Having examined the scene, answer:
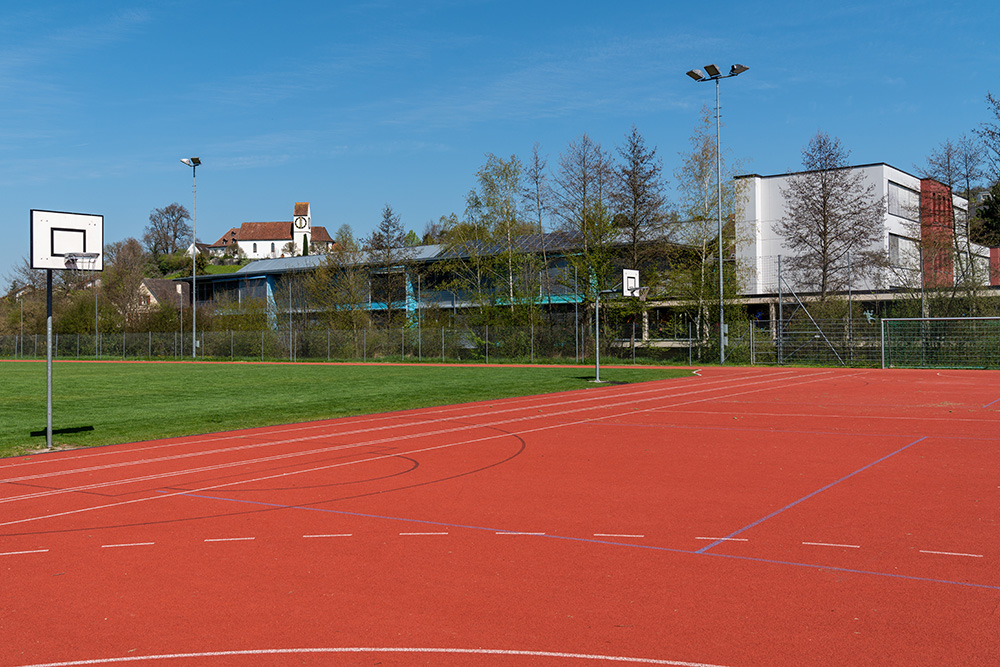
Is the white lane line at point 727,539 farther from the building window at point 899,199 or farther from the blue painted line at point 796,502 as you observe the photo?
the building window at point 899,199

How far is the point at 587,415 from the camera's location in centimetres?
1716

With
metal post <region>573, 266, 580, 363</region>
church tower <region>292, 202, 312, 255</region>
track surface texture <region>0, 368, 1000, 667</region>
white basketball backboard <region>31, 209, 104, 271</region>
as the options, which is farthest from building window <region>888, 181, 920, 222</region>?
church tower <region>292, 202, 312, 255</region>

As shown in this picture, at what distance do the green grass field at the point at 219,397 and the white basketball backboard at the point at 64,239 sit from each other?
3047 mm

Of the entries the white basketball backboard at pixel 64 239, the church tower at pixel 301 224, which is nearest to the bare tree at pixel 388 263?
the white basketball backboard at pixel 64 239

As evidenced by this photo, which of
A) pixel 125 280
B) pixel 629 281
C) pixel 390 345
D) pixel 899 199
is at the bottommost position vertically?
pixel 390 345

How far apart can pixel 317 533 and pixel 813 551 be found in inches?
163

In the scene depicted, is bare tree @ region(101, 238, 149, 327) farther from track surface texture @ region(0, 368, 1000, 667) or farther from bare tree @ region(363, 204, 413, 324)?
track surface texture @ region(0, 368, 1000, 667)

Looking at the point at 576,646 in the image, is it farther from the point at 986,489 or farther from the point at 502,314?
the point at 502,314

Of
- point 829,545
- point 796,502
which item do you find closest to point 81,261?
point 796,502

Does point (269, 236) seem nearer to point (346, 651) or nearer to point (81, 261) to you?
point (81, 261)

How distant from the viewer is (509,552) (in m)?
6.54

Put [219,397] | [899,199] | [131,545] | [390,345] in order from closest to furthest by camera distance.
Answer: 1. [131,545]
2. [219,397]
3. [390,345]
4. [899,199]

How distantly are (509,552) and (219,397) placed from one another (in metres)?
19.8

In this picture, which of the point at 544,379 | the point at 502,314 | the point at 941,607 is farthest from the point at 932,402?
the point at 502,314
